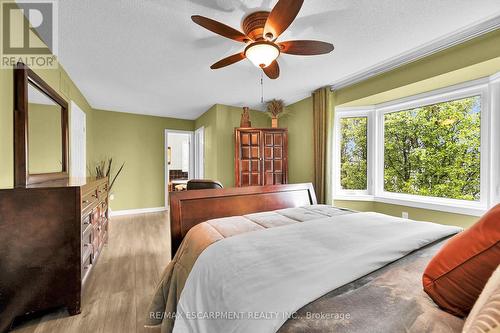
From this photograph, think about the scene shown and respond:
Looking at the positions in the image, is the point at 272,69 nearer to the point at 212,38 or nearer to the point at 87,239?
the point at 212,38

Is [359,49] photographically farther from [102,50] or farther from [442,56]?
[102,50]

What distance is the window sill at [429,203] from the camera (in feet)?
7.38

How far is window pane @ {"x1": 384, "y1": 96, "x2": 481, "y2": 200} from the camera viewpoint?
2369 mm

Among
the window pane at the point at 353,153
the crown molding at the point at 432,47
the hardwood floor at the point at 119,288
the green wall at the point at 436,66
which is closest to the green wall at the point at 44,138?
the hardwood floor at the point at 119,288

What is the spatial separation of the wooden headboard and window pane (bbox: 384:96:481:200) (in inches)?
58.6

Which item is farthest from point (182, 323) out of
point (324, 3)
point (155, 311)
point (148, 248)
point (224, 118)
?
point (224, 118)

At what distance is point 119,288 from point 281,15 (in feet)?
8.42

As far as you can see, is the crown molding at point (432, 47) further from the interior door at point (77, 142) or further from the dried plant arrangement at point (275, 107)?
the interior door at point (77, 142)

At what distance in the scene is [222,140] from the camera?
4.09 metres

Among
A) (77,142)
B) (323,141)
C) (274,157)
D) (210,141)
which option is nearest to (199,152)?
(210,141)

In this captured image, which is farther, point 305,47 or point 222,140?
point 222,140

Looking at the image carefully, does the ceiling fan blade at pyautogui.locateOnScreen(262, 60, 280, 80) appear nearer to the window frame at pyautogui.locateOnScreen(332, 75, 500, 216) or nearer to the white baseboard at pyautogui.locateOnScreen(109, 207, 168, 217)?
the window frame at pyautogui.locateOnScreen(332, 75, 500, 216)

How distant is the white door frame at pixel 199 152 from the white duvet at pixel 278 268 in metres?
3.84

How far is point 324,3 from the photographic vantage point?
5.04ft
